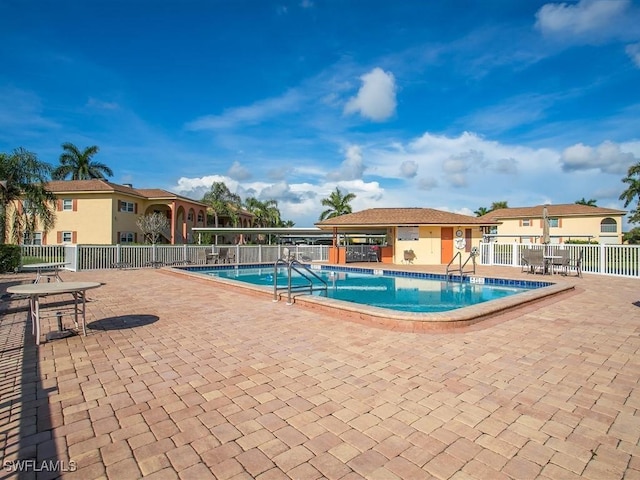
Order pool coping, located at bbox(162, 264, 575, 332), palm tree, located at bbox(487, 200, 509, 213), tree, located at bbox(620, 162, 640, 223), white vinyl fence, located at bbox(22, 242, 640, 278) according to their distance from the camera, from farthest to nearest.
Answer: palm tree, located at bbox(487, 200, 509, 213) → tree, located at bbox(620, 162, 640, 223) → white vinyl fence, located at bbox(22, 242, 640, 278) → pool coping, located at bbox(162, 264, 575, 332)

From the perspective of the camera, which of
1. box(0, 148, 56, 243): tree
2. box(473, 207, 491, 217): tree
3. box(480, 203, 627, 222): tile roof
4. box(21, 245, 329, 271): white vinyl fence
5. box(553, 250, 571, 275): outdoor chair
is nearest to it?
box(553, 250, 571, 275): outdoor chair

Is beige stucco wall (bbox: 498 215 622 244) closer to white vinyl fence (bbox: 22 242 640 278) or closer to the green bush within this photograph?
white vinyl fence (bbox: 22 242 640 278)

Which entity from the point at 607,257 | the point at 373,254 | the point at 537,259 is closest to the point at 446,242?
the point at 373,254

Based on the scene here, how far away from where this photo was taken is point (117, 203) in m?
27.0

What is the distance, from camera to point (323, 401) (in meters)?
3.29

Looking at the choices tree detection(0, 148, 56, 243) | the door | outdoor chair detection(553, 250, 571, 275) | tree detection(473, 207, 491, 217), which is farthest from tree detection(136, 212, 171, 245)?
tree detection(473, 207, 491, 217)

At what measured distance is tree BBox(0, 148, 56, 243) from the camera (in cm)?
1486

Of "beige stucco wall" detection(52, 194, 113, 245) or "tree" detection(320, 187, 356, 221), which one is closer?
"beige stucco wall" detection(52, 194, 113, 245)

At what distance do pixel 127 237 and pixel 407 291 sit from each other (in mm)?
25106

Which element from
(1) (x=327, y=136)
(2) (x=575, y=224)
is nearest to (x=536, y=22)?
(1) (x=327, y=136)

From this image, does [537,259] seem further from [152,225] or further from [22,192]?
[152,225]

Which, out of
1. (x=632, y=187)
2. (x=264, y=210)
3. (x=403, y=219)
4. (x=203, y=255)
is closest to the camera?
(x=203, y=255)

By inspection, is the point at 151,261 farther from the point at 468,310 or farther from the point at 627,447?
the point at 627,447

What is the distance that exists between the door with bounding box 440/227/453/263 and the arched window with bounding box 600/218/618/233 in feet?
97.2
